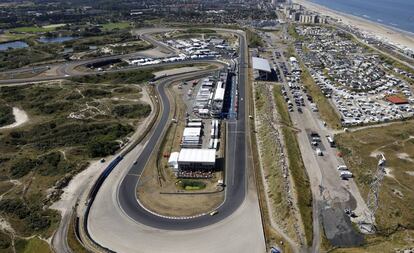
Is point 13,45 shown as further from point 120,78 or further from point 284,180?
point 284,180

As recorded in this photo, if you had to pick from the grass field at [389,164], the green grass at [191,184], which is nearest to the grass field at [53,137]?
the green grass at [191,184]

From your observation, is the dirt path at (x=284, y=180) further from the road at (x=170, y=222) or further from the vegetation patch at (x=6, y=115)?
the vegetation patch at (x=6, y=115)

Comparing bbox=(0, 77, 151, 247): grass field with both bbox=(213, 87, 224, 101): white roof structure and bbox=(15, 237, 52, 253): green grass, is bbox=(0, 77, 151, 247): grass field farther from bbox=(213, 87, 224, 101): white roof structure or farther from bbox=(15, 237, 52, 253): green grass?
bbox=(213, 87, 224, 101): white roof structure

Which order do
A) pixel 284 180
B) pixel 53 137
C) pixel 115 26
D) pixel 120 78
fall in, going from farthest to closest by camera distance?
1. pixel 115 26
2. pixel 120 78
3. pixel 53 137
4. pixel 284 180

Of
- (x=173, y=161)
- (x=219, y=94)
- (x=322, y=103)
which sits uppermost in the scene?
(x=219, y=94)

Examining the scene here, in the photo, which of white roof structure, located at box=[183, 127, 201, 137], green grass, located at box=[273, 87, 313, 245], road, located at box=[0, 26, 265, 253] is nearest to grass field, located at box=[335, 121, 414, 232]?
green grass, located at box=[273, 87, 313, 245]

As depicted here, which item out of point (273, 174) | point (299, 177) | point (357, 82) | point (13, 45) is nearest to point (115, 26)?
point (13, 45)
